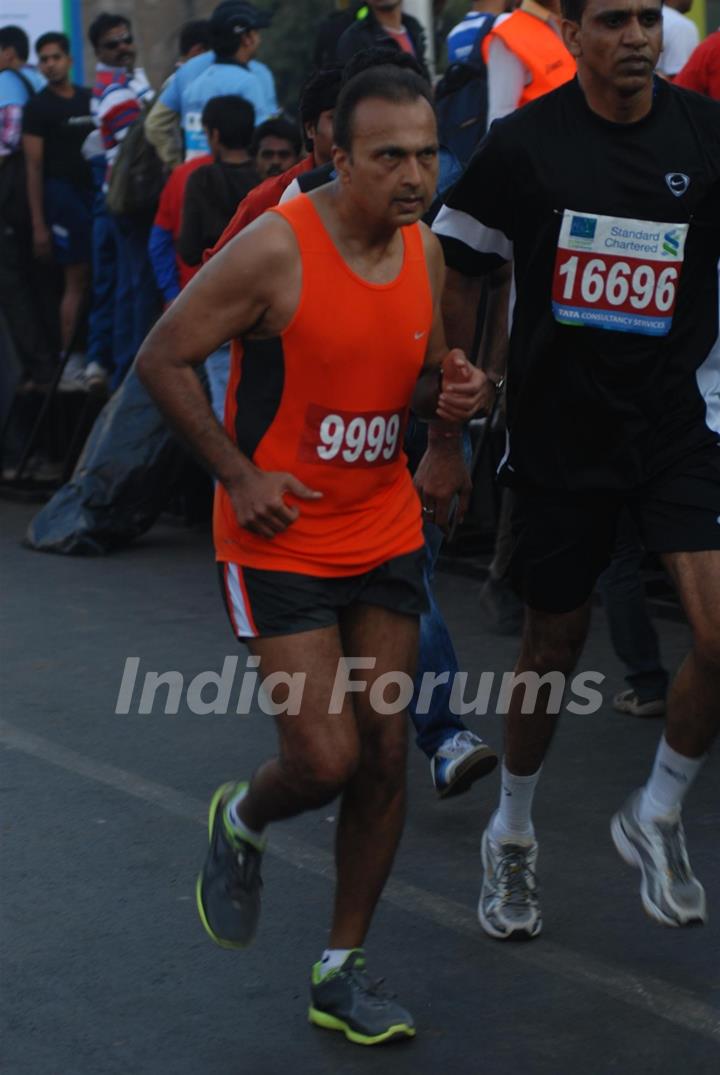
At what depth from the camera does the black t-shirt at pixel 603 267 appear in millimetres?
4188

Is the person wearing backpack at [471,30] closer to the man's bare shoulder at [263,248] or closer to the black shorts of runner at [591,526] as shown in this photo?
the black shorts of runner at [591,526]

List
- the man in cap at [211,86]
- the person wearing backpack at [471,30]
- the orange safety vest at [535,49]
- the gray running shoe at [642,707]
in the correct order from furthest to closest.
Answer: the man in cap at [211,86] → the person wearing backpack at [471,30] → the orange safety vest at [535,49] → the gray running shoe at [642,707]

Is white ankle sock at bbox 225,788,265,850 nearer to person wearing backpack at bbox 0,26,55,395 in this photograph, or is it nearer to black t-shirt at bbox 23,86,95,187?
person wearing backpack at bbox 0,26,55,395

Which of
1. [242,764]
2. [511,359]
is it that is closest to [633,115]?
[511,359]

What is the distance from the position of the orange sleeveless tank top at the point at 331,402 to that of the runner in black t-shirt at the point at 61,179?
8091 mm

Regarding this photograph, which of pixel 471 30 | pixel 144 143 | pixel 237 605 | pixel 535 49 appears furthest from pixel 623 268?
pixel 144 143

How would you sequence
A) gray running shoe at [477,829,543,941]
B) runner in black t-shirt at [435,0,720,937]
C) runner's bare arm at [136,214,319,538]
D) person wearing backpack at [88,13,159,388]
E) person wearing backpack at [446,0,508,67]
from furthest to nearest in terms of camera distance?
person wearing backpack at [88,13,159,388], person wearing backpack at [446,0,508,67], gray running shoe at [477,829,543,941], runner in black t-shirt at [435,0,720,937], runner's bare arm at [136,214,319,538]

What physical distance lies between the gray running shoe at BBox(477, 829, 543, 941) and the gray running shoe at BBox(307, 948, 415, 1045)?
509 mm

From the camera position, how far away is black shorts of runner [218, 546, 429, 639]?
3.90 meters

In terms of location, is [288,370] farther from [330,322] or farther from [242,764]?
[242,764]

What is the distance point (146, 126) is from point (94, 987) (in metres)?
7.08

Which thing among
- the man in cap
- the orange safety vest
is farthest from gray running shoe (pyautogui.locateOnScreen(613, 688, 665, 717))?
the man in cap

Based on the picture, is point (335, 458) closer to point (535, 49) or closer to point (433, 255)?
point (433, 255)

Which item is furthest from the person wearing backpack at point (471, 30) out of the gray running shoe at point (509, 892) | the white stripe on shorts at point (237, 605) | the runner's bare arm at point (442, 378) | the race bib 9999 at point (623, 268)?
the white stripe on shorts at point (237, 605)
